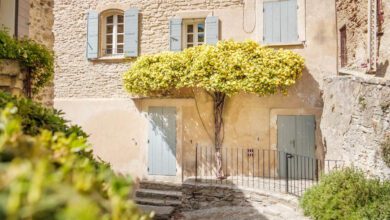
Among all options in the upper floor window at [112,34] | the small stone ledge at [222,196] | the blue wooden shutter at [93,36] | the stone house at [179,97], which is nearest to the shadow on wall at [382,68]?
the stone house at [179,97]

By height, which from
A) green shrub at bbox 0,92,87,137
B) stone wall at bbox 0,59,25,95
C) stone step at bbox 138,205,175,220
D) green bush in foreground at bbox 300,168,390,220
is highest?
stone wall at bbox 0,59,25,95

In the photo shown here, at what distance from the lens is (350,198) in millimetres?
5934

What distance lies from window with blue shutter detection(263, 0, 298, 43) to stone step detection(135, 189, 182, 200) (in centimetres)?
533

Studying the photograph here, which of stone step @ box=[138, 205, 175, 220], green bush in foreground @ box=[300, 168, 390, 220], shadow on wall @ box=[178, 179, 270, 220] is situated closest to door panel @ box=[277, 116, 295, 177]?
shadow on wall @ box=[178, 179, 270, 220]

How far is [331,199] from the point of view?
620 cm

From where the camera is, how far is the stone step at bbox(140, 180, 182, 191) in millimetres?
9219

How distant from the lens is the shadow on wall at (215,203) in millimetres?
7660

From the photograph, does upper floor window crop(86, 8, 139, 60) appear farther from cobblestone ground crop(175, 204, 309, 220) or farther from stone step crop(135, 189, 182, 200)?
cobblestone ground crop(175, 204, 309, 220)

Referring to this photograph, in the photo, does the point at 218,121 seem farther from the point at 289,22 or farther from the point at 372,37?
the point at 372,37

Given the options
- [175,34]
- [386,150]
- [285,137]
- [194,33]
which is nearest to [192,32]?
[194,33]

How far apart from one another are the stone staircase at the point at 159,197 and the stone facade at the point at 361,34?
5.96 metres

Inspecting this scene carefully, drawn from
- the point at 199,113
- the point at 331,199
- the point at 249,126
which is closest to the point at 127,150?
the point at 199,113

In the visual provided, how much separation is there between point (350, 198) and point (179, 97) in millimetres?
5644

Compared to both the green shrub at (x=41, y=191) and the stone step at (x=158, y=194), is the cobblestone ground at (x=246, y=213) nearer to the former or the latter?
the stone step at (x=158, y=194)
